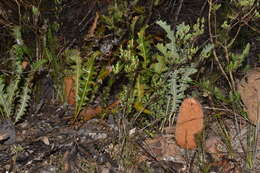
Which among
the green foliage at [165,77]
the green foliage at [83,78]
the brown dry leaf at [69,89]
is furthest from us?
the brown dry leaf at [69,89]

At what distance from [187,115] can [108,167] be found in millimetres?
410

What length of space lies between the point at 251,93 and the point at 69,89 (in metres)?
0.93

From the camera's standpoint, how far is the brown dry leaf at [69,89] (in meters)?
2.26

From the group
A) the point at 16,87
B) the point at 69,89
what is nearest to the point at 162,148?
the point at 69,89

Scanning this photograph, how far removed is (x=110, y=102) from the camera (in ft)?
7.55

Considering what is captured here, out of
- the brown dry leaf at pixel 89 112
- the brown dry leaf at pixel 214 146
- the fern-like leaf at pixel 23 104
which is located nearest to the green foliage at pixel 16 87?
the fern-like leaf at pixel 23 104

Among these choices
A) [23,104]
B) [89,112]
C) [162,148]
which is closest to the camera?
[162,148]

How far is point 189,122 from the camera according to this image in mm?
1865

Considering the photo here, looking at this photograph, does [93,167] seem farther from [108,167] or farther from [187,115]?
[187,115]

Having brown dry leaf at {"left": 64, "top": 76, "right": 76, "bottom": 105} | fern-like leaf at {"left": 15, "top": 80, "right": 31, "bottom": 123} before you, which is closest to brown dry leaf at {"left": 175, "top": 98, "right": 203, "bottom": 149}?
brown dry leaf at {"left": 64, "top": 76, "right": 76, "bottom": 105}

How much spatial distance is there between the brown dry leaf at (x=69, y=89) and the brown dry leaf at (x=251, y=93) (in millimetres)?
856

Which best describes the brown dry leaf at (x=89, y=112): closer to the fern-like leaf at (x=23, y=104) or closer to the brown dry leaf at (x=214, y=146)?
the fern-like leaf at (x=23, y=104)

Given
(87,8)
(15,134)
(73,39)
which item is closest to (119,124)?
(15,134)

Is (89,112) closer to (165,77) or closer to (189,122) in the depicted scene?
(165,77)
